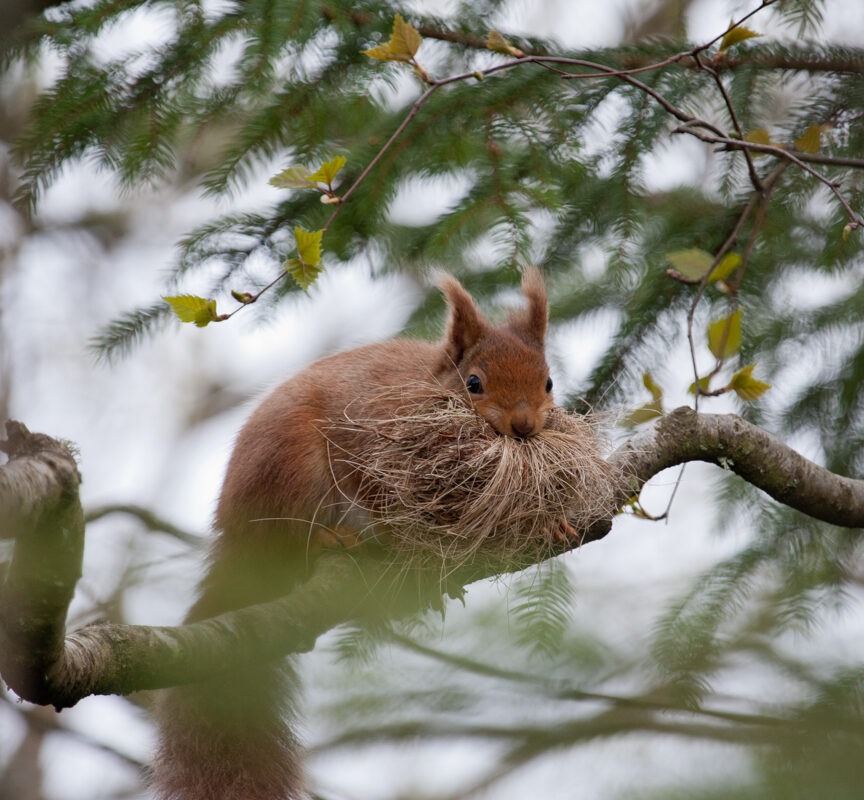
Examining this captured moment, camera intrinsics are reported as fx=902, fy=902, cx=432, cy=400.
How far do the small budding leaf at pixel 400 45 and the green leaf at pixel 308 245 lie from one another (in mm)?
295

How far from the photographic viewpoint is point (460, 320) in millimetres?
2453

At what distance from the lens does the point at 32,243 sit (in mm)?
5410

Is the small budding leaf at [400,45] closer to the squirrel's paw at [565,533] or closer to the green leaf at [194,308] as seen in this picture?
the green leaf at [194,308]

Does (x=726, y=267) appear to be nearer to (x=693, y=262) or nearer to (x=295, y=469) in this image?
(x=693, y=262)

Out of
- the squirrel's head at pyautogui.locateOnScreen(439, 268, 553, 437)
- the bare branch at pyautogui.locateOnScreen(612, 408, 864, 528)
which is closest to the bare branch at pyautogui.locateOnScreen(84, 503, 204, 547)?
the squirrel's head at pyautogui.locateOnScreen(439, 268, 553, 437)

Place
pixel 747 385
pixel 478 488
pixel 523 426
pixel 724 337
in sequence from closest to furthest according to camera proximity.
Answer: pixel 724 337, pixel 747 385, pixel 478 488, pixel 523 426

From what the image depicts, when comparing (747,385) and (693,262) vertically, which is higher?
(693,262)

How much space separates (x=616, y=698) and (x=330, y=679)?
0.26m

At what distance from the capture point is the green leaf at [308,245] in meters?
1.36

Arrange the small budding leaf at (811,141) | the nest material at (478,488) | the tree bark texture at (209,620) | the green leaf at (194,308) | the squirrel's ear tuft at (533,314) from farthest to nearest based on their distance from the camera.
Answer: the squirrel's ear tuft at (533,314), the nest material at (478,488), the small budding leaf at (811,141), the green leaf at (194,308), the tree bark texture at (209,620)

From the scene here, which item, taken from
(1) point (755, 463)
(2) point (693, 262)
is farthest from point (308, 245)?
(1) point (755, 463)

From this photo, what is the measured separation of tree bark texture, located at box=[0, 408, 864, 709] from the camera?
91 centimetres

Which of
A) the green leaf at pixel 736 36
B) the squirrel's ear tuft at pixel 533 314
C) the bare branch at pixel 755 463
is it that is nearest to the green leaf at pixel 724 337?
the green leaf at pixel 736 36

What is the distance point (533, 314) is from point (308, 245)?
3.98 feet
